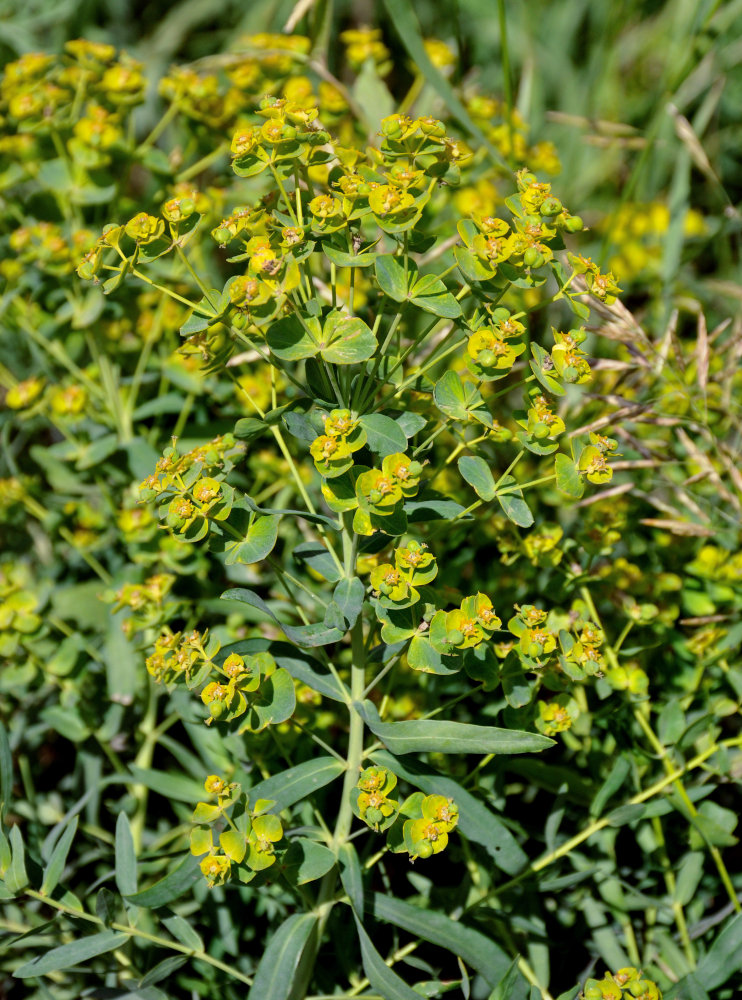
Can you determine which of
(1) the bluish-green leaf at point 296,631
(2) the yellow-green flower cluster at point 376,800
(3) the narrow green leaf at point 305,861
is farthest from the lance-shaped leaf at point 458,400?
(3) the narrow green leaf at point 305,861

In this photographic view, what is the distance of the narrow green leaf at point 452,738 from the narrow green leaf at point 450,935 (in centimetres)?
22

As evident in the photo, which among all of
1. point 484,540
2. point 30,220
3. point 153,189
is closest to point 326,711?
point 484,540

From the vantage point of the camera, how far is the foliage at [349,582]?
0.97 m

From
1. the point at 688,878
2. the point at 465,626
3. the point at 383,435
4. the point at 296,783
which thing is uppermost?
the point at 383,435

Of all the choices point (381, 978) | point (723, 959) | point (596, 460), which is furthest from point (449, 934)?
point (596, 460)

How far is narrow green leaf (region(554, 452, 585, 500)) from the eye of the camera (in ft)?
3.25

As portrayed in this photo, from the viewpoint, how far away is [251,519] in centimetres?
102

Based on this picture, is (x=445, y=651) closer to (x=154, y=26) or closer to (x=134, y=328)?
(x=134, y=328)

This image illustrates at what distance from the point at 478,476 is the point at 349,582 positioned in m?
0.18

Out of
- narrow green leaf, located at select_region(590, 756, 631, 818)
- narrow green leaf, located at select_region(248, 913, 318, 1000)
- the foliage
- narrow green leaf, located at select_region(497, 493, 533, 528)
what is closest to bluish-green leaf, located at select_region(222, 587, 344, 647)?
the foliage

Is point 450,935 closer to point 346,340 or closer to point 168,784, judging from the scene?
point 168,784

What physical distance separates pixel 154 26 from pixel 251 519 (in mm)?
2734

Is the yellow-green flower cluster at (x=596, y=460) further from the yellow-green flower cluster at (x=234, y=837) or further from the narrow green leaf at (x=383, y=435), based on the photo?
the yellow-green flower cluster at (x=234, y=837)

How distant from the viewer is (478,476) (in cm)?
101
